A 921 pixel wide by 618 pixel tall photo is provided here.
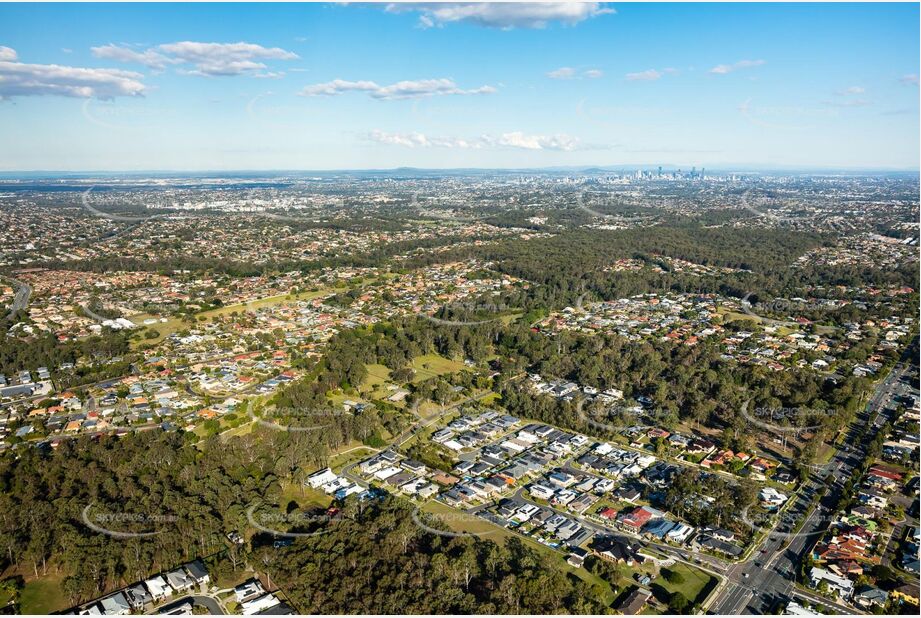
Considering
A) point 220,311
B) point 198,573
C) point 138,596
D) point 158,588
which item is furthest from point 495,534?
point 220,311

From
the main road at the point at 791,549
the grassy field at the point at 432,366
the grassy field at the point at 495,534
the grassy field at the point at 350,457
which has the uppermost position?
the grassy field at the point at 432,366

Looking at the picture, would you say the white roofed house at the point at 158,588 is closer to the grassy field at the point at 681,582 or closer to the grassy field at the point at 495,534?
the grassy field at the point at 495,534

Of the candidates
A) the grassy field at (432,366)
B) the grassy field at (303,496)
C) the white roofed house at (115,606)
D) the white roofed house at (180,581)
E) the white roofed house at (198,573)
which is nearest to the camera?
the white roofed house at (115,606)

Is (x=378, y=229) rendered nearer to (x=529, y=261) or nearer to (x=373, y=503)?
(x=529, y=261)

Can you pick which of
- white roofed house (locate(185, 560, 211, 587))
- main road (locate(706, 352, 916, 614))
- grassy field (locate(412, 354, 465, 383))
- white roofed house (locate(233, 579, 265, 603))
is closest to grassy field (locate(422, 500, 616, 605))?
main road (locate(706, 352, 916, 614))

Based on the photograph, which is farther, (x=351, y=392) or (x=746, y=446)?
(x=351, y=392)

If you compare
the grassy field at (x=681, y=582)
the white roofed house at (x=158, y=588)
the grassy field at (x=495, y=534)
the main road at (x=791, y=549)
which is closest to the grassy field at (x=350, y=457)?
the grassy field at (x=495, y=534)

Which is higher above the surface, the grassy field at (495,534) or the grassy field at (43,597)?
the grassy field at (43,597)

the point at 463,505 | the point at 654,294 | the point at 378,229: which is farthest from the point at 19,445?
the point at 378,229

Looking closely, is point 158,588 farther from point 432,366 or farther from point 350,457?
point 432,366
